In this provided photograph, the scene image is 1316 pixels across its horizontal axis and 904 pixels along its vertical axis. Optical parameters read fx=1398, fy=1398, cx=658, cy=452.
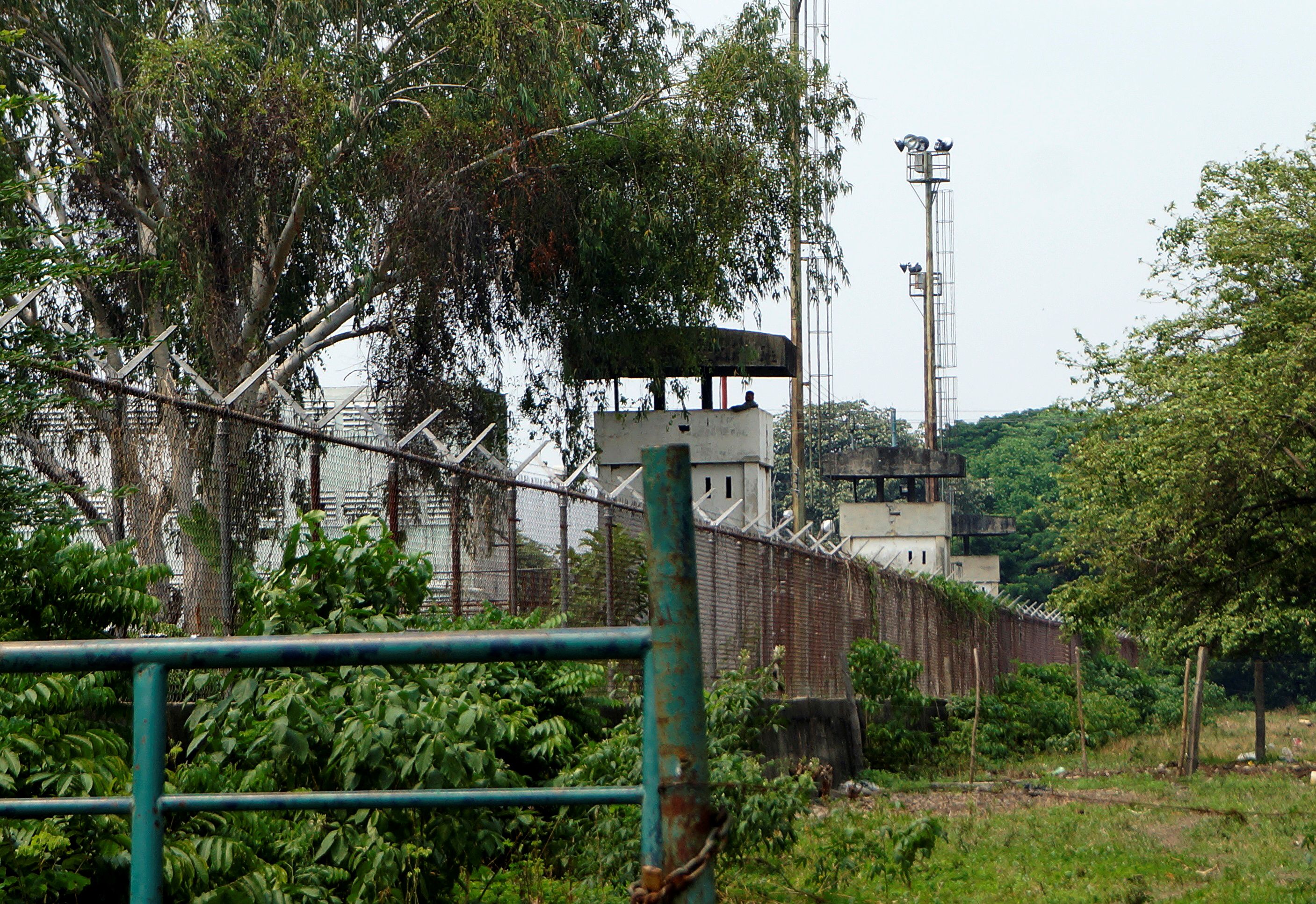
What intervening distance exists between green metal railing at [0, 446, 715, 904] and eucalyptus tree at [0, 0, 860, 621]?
16.3 meters

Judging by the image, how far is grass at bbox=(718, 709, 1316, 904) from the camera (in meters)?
7.90

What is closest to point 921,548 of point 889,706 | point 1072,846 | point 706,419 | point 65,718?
point 706,419

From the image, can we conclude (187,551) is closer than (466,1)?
Yes

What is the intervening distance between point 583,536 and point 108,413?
14.7ft

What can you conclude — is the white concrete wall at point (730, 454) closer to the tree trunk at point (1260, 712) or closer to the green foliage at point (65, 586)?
the tree trunk at point (1260, 712)

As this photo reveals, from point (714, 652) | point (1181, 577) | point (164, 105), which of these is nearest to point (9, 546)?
point (714, 652)

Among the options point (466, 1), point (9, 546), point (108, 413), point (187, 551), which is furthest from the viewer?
point (466, 1)

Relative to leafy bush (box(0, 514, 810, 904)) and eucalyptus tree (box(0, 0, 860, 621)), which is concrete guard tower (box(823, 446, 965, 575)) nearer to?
eucalyptus tree (box(0, 0, 860, 621))

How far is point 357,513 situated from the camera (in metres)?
8.50

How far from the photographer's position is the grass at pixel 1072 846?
7.90 m

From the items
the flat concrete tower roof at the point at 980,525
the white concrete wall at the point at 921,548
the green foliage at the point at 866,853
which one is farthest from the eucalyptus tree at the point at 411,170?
the flat concrete tower roof at the point at 980,525

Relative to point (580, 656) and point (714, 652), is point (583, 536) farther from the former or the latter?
point (580, 656)

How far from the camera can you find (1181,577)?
73.6ft

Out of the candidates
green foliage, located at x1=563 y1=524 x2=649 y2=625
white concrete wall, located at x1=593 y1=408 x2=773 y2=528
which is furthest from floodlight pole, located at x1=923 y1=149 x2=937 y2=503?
green foliage, located at x1=563 y1=524 x2=649 y2=625
